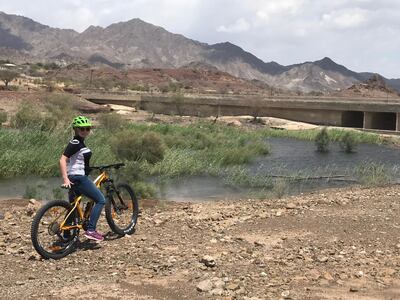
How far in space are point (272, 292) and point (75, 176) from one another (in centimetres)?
317

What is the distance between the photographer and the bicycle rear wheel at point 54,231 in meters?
7.40

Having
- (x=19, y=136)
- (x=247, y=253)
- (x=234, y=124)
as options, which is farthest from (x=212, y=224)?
(x=234, y=124)

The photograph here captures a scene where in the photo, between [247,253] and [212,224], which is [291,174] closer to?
[212,224]

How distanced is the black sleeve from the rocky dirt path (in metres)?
1.38

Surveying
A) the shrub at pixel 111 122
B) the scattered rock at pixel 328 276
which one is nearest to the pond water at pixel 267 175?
the scattered rock at pixel 328 276

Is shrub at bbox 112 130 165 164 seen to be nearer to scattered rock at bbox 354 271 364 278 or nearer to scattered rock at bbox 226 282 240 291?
scattered rock at bbox 354 271 364 278

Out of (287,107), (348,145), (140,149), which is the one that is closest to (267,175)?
(140,149)

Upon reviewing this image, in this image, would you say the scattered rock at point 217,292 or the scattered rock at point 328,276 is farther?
the scattered rock at point 328,276

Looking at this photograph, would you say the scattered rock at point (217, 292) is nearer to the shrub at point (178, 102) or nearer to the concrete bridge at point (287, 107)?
the concrete bridge at point (287, 107)

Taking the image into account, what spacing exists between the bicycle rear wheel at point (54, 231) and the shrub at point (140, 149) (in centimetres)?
1736

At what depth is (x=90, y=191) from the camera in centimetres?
783

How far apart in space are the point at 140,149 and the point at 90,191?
59.4 ft

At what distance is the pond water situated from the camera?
18734 millimetres

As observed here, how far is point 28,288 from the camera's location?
6328mm
